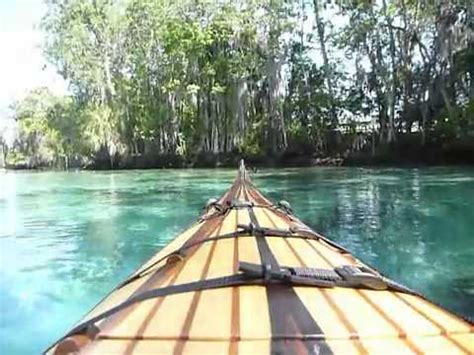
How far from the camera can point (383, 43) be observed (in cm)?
2327

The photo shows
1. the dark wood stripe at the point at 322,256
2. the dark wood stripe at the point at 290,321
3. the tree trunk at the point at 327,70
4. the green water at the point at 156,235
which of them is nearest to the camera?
the dark wood stripe at the point at 290,321

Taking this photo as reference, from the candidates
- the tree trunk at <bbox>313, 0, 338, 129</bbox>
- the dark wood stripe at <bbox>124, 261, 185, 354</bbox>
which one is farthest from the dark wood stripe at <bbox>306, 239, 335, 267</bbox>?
the tree trunk at <bbox>313, 0, 338, 129</bbox>

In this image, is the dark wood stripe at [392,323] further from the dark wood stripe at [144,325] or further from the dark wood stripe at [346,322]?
the dark wood stripe at [144,325]

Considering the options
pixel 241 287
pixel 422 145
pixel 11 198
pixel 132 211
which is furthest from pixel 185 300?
pixel 422 145

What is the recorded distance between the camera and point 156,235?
8516mm

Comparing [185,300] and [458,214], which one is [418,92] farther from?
[185,300]

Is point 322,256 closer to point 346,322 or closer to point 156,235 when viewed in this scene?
point 346,322

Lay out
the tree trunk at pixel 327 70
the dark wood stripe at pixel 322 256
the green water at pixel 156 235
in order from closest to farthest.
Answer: the dark wood stripe at pixel 322 256, the green water at pixel 156 235, the tree trunk at pixel 327 70

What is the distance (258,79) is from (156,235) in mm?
18342

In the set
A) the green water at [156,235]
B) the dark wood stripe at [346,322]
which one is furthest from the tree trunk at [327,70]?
the dark wood stripe at [346,322]

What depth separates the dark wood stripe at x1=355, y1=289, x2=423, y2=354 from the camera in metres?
1.52

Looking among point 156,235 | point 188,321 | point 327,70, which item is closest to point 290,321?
point 188,321

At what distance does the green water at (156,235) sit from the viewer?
17.1ft

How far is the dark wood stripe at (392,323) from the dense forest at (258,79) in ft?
65.9
